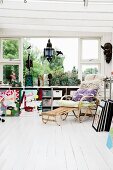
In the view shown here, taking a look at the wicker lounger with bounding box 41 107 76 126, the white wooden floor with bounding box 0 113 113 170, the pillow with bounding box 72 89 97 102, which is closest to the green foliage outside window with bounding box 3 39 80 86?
the pillow with bounding box 72 89 97 102

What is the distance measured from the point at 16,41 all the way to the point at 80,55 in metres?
2.21

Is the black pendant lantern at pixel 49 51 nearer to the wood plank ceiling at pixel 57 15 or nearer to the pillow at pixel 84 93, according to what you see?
the wood plank ceiling at pixel 57 15

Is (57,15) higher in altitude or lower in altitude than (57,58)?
higher

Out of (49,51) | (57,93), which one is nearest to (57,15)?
(49,51)

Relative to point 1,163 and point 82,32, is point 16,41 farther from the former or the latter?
point 1,163

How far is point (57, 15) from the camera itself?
7.44 meters

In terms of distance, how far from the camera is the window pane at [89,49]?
9.52 m

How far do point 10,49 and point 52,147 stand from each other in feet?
18.2

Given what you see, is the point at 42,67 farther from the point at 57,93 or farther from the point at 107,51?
the point at 107,51

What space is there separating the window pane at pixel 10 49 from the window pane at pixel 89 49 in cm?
226

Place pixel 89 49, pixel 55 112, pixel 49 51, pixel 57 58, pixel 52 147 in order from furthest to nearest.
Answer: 1. pixel 57 58
2. pixel 89 49
3. pixel 49 51
4. pixel 55 112
5. pixel 52 147

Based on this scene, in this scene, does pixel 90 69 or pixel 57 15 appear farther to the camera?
pixel 90 69

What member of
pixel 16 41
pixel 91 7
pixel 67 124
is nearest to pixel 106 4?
pixel 91 7

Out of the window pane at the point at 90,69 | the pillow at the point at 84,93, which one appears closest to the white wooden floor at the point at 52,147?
the pillow at the point at 84,93
